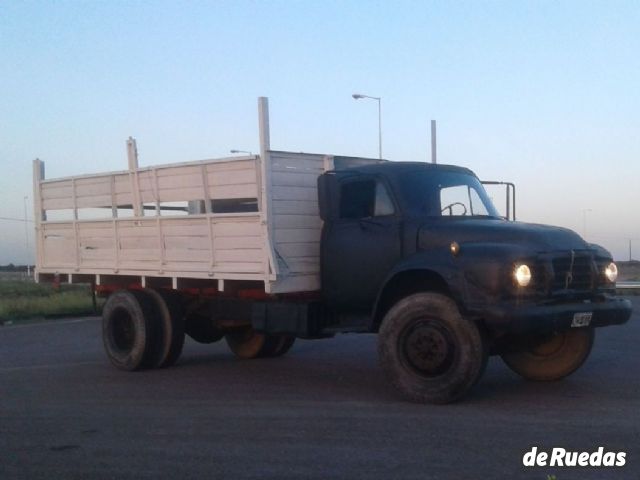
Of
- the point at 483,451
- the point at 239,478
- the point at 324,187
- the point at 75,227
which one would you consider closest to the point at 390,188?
the point at 324,187

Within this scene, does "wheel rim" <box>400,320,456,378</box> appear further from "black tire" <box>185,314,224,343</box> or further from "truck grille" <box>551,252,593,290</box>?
"black tire" <box>185,314,224,343</box>

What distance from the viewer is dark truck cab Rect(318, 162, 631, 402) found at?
29.4 ft

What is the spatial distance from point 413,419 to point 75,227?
288 inches

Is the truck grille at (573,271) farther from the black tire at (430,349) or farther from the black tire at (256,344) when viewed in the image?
the black tire at (256,344)

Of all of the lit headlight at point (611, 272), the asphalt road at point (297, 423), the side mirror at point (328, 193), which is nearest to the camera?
the asphalt road at point (297, 423)

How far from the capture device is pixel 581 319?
922 cm

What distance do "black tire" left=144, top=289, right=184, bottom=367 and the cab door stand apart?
2.81m

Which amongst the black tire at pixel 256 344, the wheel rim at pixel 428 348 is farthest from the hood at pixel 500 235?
the black tire at pixel 256 344

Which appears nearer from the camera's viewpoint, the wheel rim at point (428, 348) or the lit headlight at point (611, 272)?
the wheel rim at point (428, 348)

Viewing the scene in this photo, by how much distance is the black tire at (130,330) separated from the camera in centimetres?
1254

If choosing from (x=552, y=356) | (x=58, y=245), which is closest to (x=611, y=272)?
(x=552, y=356)

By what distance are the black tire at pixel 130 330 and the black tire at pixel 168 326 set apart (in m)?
0.07

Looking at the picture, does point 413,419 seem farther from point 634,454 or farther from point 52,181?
point 52,181

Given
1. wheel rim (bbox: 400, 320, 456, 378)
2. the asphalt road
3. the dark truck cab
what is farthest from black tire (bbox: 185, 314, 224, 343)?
wheel rim (bbox: 400, 320, 456, 378)
